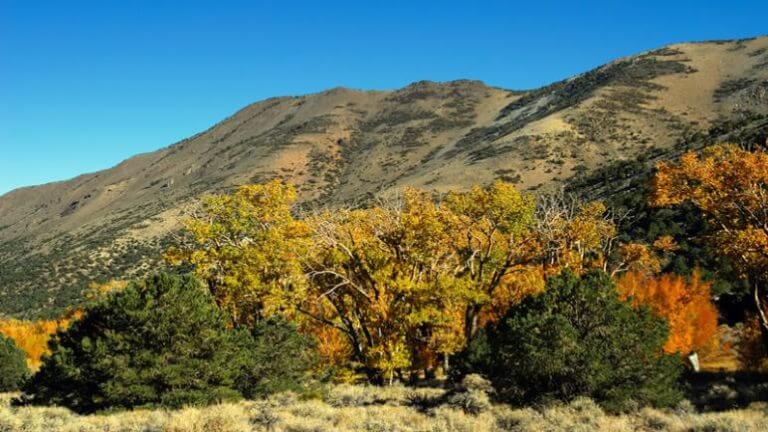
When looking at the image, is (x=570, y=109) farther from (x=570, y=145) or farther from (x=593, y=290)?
(x=593, y=290)

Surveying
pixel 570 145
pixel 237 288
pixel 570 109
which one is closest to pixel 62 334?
pixel 237 288

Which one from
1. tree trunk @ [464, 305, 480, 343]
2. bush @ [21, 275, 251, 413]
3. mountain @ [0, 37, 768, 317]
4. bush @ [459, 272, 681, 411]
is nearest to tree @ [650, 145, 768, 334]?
bush @ [459, 272, 681, 411]

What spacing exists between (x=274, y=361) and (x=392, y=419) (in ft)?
22.5

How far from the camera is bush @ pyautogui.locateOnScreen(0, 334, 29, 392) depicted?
100 ft

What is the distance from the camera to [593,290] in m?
17.5

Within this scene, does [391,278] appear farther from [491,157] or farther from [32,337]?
[491,157]

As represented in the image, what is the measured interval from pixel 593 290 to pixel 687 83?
165 metres

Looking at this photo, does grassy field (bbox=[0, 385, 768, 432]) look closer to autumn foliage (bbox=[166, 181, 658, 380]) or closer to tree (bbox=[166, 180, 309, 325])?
autumn foliage (bbox=[166, 181, 658, 380])

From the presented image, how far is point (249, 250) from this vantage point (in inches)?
899

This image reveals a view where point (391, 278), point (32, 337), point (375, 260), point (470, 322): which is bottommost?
point (32, 337)

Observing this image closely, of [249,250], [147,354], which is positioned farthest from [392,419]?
[249,250]

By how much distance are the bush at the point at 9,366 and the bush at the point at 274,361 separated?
17.9m

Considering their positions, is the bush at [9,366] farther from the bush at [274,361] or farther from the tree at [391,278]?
the tree at [391,278]

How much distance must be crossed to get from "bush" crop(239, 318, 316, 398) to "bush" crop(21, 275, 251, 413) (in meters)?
0.82
